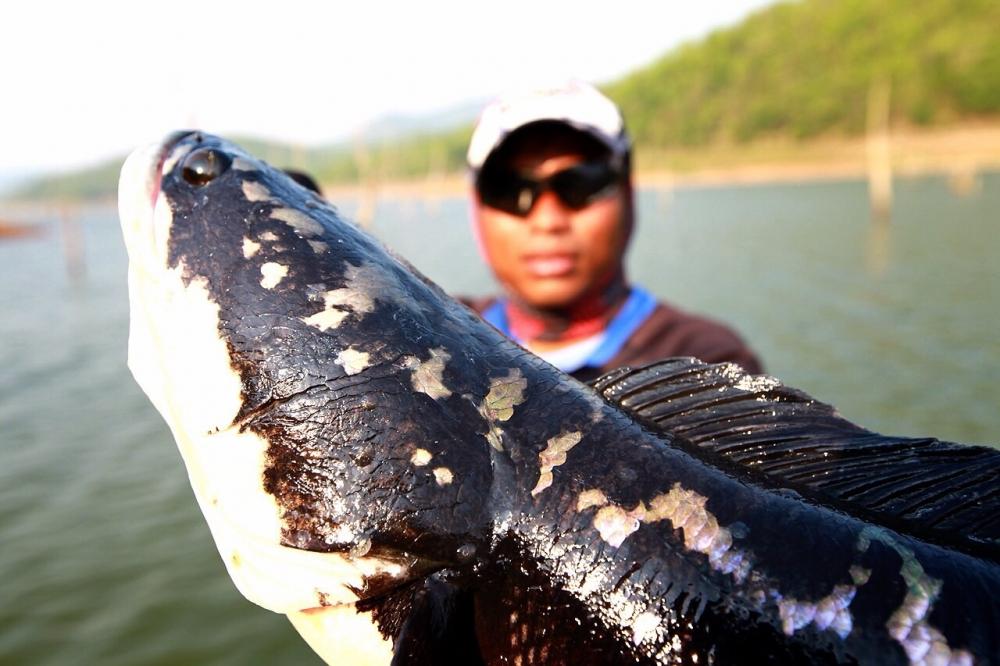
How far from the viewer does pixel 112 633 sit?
4.56 m

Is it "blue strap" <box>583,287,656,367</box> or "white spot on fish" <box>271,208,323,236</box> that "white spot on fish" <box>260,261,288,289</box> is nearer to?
"white spot on fish" <box>271,208,323,236</box>

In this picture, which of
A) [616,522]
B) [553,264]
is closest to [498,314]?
[553,264]

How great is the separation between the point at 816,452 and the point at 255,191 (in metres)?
1.52

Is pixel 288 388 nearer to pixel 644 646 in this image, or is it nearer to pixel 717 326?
pixel 644 646

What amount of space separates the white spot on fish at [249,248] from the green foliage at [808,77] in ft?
173

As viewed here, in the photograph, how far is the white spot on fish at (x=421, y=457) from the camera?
1.46 metres

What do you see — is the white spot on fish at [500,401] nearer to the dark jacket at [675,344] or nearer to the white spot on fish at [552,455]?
the white spot on fish at [552,455]

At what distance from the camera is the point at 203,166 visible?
72.8 inches

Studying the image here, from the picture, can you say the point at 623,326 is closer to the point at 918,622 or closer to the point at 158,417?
the point at 918,622

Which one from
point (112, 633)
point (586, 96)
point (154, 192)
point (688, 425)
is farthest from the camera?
point (112, 633)

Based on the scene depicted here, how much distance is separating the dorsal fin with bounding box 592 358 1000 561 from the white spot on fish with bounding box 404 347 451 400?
395 millimetres

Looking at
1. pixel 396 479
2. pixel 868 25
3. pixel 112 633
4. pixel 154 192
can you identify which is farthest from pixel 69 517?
pixel 868 25

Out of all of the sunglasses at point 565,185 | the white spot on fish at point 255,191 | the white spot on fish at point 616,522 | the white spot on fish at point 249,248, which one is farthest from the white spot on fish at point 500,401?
the sunglasses at point 565,185

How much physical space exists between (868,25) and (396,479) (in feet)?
338
